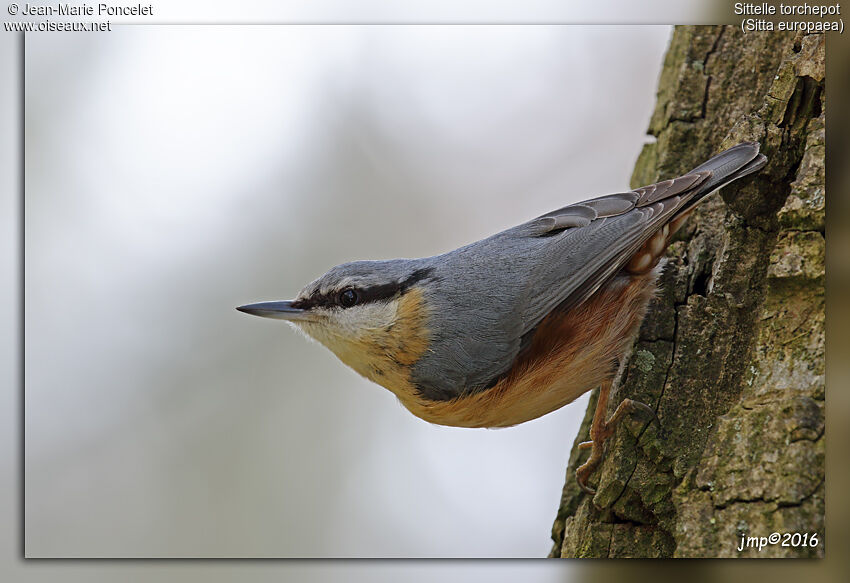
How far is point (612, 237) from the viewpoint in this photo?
204 centimetres

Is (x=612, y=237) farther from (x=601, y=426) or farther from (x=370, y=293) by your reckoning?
→ (x=370, y=293)

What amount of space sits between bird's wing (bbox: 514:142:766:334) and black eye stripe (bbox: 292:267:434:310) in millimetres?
316

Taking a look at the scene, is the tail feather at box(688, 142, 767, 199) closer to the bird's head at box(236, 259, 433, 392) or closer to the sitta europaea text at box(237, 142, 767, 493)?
the sitta europaea text at box(237, 142, 767, 493)

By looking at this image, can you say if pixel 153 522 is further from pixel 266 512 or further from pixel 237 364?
pixel 237 364

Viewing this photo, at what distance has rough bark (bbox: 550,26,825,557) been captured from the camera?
6.09 ft

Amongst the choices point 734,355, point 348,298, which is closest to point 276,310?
point 348,298

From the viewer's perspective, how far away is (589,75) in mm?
2299

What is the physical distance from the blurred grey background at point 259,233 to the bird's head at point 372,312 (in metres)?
0.24

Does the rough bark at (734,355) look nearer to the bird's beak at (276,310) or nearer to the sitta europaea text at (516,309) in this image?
the sitta europaea text at (516,309)

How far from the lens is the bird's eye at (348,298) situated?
2.10 meters

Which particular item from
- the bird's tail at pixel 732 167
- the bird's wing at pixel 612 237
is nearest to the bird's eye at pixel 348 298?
the bird's wing at pixel 612 237

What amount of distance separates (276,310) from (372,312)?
26 centimetres

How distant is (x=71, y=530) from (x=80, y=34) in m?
1.44

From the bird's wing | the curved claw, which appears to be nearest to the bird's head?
the bird's wing
